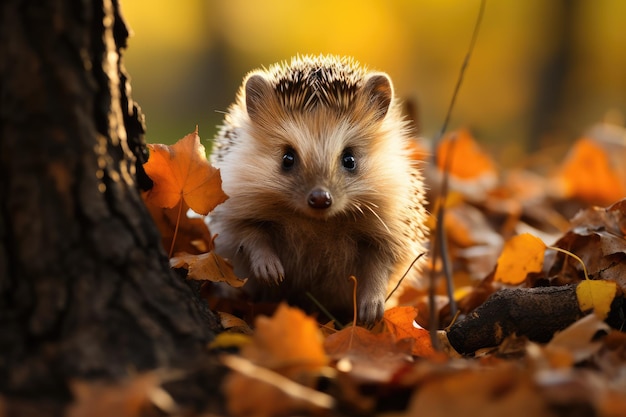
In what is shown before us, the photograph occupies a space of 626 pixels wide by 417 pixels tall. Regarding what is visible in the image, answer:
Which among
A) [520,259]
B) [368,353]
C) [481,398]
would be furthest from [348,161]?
[481,398]

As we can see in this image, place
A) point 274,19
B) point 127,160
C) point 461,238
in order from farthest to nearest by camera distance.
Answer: point 274,19 < point 461,238 < point 127,160

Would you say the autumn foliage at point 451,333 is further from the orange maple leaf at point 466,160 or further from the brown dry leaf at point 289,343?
the orange maple leaf at point 466,160

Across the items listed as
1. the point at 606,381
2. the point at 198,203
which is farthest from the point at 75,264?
the point at 606,381

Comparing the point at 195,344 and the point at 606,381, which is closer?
the point at 606,381

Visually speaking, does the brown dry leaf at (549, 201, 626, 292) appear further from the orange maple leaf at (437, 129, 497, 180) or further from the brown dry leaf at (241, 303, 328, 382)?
the orange maple leaf at (437, 129, 497, 180)

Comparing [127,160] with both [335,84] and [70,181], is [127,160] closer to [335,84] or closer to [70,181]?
[70,181]

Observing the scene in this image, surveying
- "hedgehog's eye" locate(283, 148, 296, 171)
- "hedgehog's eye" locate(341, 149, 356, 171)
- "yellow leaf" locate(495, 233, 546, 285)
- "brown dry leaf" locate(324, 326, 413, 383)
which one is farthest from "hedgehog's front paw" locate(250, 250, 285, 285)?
"yellow leaf" locate(495, 233, 546, 285)

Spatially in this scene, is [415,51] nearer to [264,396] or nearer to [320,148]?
[320,148]
